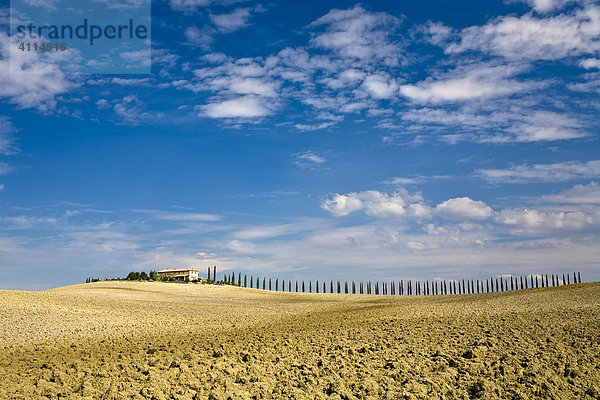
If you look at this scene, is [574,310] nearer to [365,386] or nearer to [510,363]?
[510,363]

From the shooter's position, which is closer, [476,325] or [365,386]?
[365,386]

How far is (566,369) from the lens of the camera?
43.5 feet

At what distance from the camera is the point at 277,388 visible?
11.9m

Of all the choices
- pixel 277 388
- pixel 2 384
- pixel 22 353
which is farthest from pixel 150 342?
pixel 277 388

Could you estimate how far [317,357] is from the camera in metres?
14.3

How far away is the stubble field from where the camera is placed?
11844 millimetres

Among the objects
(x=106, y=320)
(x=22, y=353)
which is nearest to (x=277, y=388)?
(x=22, y=353)

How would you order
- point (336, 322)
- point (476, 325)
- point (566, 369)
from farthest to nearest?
point (336, 322) < point (476, 325) < point (566, 369)

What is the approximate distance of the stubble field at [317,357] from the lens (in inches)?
466

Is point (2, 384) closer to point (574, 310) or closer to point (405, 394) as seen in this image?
point (405, 394)

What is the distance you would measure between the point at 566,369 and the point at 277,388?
8253 mm

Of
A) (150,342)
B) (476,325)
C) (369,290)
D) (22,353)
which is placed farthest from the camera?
(369,290)

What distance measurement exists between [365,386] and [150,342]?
29.3ft

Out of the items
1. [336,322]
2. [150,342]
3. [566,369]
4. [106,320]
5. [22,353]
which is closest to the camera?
[566,369]
